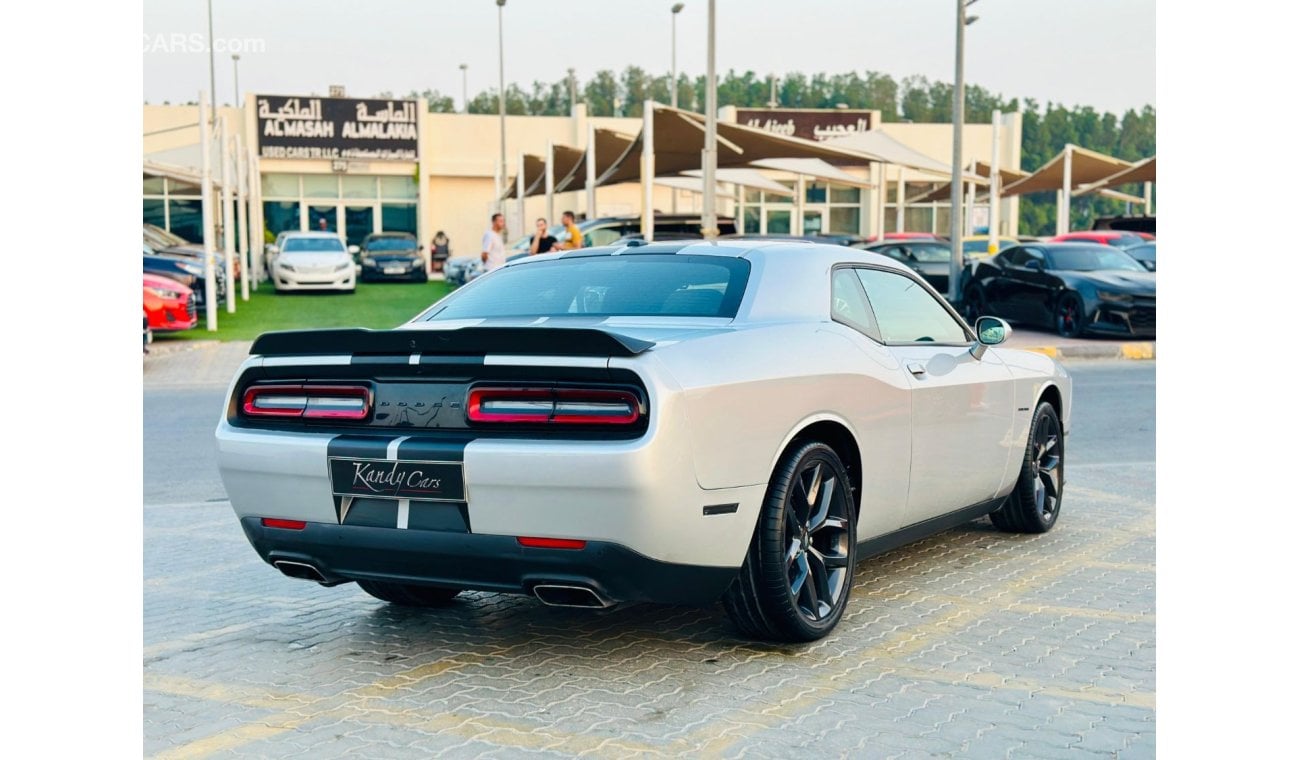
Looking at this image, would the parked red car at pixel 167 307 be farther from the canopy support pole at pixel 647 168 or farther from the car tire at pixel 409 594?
the car tire at pixel 409 594

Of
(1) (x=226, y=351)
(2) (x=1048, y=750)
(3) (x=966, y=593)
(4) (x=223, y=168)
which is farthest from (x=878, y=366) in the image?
(4) (x=223, y=168)

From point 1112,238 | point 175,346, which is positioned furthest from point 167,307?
point 1112,238

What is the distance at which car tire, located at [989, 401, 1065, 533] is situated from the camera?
6.78 m

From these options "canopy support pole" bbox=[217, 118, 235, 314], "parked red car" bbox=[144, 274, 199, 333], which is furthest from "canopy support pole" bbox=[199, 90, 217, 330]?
"canopy support pole" bbox=[217, 118, 235, 314]

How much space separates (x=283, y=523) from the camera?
15.1ft

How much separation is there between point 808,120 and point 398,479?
52120mm

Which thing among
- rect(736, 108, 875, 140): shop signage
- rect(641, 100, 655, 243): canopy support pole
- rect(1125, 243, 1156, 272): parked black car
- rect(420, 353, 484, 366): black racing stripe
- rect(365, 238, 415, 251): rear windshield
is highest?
rect(736, 108, 875, 140): shop signage

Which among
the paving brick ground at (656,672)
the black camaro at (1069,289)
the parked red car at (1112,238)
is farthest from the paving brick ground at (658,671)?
the parked red car at (1112,238)

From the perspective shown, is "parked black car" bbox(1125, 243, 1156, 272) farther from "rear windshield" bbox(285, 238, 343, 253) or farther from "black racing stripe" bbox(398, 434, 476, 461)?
"black racing stripe" bbox(398, 434, 476, 461)

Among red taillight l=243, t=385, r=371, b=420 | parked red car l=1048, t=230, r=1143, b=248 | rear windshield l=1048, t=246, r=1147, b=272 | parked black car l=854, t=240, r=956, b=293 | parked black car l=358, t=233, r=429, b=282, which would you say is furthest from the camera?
parked black car l=358, t=233, r=429, b=282

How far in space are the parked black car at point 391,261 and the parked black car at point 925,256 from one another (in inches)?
623

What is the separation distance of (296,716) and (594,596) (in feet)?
3.16

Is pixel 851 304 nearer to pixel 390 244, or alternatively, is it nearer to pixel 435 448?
pixel 435 448
